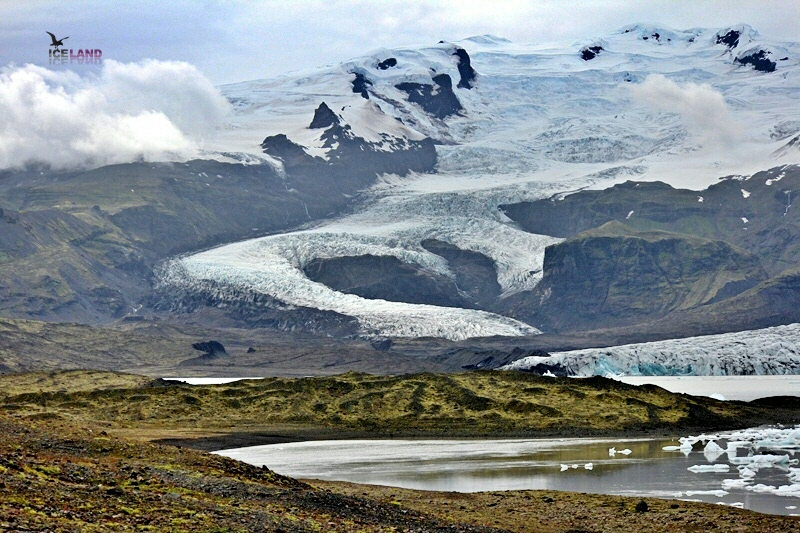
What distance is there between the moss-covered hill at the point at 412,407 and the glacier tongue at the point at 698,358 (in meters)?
47.6

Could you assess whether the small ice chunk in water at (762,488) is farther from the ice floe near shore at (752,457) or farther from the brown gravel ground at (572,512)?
the brown gravel ground at (572,512)

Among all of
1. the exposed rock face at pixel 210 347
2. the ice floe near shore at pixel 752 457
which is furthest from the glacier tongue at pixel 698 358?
the ice floe near shore at pixel 752 457

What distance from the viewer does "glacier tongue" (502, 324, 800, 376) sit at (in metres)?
134

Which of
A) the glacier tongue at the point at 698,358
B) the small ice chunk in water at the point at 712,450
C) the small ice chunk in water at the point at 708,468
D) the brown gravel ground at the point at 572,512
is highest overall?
A: the brown gravel ground at the point at 572,512

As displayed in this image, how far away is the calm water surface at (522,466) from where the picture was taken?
48322 millimetres

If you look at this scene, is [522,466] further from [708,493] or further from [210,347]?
[210,347]

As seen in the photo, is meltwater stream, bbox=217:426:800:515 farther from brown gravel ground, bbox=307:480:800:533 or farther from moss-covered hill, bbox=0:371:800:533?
moss-covered hill, bbox=0:371:800:533

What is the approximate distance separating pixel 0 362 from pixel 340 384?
85736mm

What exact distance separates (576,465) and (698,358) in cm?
8363

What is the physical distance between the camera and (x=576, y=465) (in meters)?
57.3

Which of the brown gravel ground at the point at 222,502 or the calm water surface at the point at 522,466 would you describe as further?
the calm water surface at the point at 522,466

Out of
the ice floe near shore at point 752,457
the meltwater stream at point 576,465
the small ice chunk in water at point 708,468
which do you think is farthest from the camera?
the small ice chunk in water at point 708,468

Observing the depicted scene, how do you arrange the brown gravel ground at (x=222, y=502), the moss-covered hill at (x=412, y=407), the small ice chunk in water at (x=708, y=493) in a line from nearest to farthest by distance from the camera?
1. the brown gravel ground at (x=222, y=502)
2. the small ice chunk in water at (x=708, y=493)
3. the moss-covered hill at (x=412, y=407)

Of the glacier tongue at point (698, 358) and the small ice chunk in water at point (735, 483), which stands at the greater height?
the small ice chunk in water at point (735, 483)
